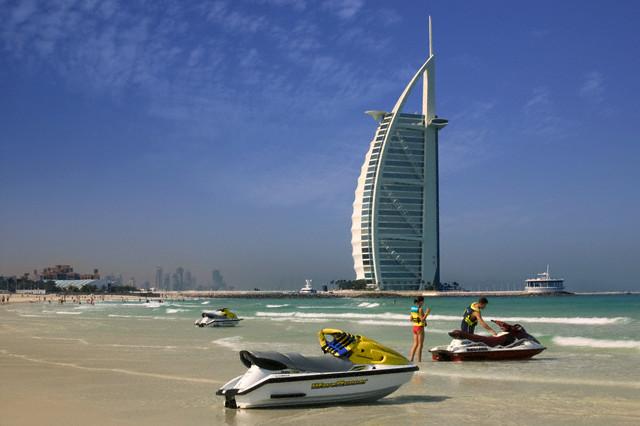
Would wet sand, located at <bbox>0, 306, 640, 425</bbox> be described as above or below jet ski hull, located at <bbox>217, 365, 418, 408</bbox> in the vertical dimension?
below

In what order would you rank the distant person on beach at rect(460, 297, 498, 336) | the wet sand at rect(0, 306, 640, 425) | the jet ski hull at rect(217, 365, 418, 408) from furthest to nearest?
the distant person on beach at rect(460, 297, 498, 336)
the jet ski hull at rect(217, 365, 418, 408)
the wet sand at rect(0, 306, 640, 425)

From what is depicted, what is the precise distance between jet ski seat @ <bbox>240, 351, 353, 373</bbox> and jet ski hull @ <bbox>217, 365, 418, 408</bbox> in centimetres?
13

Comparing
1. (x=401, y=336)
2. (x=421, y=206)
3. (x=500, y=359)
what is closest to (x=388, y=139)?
(x=421, y=206)

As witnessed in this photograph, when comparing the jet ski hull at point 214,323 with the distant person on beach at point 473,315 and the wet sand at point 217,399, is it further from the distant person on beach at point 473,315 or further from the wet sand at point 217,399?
the distant person on beach at point 473,315

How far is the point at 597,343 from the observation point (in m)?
23.2

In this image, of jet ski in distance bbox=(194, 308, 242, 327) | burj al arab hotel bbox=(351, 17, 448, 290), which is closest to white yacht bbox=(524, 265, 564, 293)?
burj al arab hotel bbox=(351, 17, 448, 290)

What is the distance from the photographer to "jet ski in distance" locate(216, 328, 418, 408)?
32.5ft

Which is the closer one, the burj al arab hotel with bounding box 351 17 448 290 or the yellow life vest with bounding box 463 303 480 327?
the yellow life vest with bounding box 463 303 480 327

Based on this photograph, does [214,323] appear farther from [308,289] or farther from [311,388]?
[308,289]

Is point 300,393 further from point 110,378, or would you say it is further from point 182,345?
point 182,345

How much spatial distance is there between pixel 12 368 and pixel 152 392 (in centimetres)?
530

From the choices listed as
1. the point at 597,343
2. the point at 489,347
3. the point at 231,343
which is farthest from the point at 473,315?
the point at 231,343

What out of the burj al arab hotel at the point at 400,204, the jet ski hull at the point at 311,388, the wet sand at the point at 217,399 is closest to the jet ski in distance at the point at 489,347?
the wet sand at the point at 217,399

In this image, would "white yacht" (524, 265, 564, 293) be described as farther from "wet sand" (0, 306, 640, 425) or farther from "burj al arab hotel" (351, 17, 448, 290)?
"wet sand" (0, 306, 640, 425)
